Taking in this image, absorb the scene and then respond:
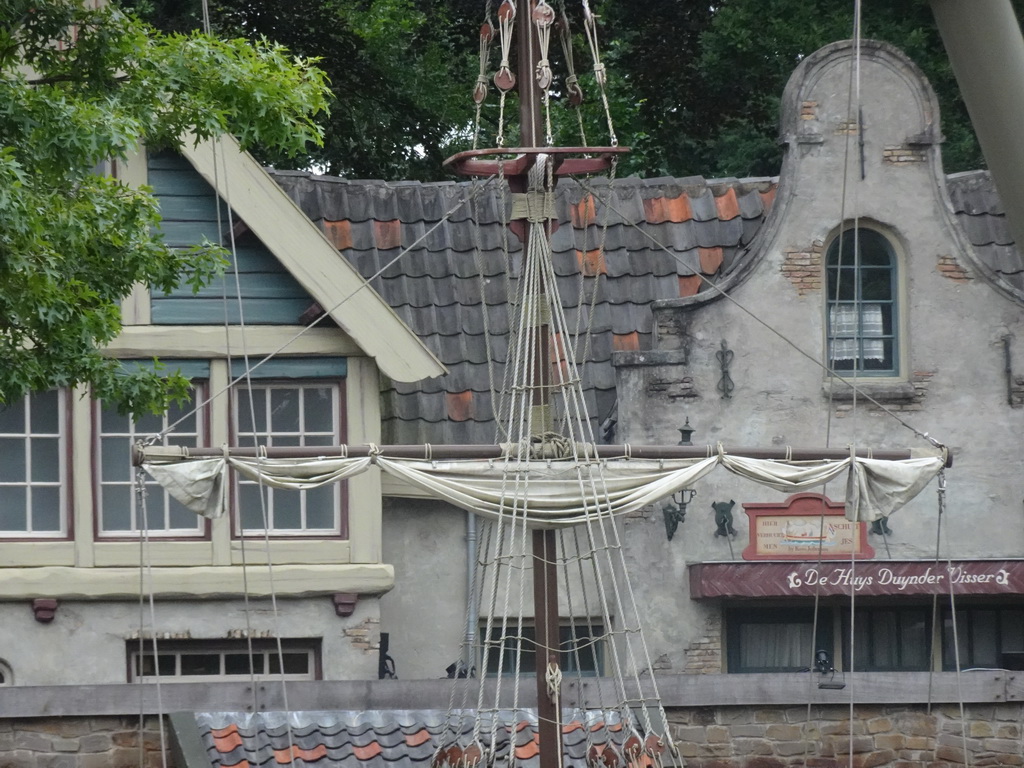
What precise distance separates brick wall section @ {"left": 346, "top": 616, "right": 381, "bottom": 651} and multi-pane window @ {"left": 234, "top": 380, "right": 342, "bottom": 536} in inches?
31.3

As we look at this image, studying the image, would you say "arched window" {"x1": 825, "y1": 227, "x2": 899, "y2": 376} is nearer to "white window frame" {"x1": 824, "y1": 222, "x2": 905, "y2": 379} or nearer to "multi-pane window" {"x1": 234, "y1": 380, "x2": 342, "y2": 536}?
"white window frame" {"x1": 824, "y1": 222, "x2": 905, "y2": 379}

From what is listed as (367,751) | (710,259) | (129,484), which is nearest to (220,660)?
(129,484)

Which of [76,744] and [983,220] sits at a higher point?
[983,220]

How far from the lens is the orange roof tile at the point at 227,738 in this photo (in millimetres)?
9875

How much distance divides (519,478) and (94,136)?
3.30 m

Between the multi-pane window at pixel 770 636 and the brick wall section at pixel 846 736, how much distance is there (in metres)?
2.71

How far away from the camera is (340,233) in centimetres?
1400

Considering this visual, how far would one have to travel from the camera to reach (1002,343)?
1316 cm

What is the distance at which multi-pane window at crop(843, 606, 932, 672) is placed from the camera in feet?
43.0

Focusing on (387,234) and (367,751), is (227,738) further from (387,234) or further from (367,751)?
(387,234)

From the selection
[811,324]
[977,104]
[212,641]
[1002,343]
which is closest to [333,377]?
[212,641]

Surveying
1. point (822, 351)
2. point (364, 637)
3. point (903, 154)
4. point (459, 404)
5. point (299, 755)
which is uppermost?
point (903, 154)

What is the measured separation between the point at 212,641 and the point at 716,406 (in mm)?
→ 4538

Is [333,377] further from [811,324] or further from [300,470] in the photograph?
[811,324]
